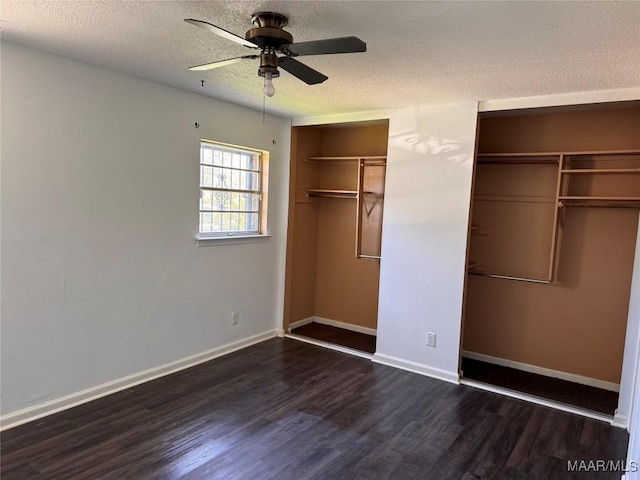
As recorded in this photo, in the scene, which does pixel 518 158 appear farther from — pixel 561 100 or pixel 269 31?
pixel 269 31

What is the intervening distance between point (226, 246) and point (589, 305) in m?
3.24

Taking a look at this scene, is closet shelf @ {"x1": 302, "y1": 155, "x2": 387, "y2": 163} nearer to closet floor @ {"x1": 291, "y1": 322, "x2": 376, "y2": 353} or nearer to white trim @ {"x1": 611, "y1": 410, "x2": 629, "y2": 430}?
closet floor @ {"x1": 291, "y1": 322, "x2": 376, "y2": 353}

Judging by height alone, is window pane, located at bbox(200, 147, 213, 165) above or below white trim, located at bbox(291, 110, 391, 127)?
below

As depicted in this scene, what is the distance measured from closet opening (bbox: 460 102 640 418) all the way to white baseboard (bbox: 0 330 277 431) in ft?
7.41

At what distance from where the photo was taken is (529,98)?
11.0 ft

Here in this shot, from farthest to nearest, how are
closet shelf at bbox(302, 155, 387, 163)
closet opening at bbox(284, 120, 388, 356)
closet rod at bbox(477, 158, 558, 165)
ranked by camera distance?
closet opening at bbox(284, 120, 388, 356), closet shelf at bbox(302, 155, 387, 163), closet rod at bbox(477, 158, 558, 165)

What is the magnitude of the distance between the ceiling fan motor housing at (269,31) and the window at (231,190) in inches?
75.9

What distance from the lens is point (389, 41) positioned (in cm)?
227

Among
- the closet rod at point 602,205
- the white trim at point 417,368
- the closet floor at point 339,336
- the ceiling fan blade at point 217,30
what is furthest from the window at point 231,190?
the closet rod at point 602,205

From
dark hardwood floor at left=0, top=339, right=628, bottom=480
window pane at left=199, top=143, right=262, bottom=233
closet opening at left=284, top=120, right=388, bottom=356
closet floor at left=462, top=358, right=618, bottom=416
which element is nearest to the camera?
dark hardwood floor at left=0, top=339, right=628, bottom=480

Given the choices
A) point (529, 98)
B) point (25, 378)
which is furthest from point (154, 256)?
point (529, 98)

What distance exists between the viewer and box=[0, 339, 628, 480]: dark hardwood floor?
95.5 inches

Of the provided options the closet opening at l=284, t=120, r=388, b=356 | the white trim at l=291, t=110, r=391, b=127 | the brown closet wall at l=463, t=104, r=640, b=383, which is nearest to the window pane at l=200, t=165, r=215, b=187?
the closet opening at l=284, t=120, r=388, b=356

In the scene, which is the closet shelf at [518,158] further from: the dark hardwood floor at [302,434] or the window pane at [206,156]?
the window pane at [206,156]
